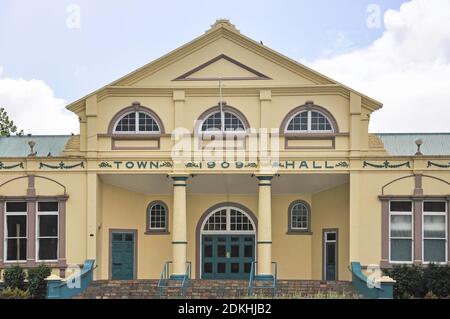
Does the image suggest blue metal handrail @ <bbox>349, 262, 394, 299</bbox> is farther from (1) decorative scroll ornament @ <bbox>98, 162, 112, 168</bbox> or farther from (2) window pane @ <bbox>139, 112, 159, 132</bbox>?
(1) decorative scroll ornament @ <bbox>98, 162, 112, 168</bbox>

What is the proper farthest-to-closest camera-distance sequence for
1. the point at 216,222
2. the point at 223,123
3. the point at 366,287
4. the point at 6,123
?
the point at 6,123, the point at 216,222, the point at 223,123, the point at 366,287

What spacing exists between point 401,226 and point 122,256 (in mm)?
10544

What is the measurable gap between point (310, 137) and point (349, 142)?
1.40 meters

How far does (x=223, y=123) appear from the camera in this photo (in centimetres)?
3148

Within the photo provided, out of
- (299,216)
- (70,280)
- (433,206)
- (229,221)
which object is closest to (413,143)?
(433,206)

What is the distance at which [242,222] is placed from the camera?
34062mm

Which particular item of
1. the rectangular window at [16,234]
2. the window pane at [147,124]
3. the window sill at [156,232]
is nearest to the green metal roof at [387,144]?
the rectangular window at [16,234]

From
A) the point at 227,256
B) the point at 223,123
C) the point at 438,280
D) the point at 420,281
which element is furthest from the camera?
the point at 227,256

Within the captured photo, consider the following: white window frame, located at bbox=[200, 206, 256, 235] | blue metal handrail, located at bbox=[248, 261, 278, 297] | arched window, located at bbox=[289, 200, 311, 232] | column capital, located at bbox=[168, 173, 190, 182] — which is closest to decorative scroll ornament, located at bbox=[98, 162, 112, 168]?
column capital, located at bbox=[168, 173, 190, 182]

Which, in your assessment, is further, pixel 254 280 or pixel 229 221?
pixel 229 221

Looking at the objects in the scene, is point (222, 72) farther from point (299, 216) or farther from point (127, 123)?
point (299, 216)

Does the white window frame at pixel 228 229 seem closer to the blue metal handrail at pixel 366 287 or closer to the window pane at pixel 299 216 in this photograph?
the window pane at pixel 299 216
